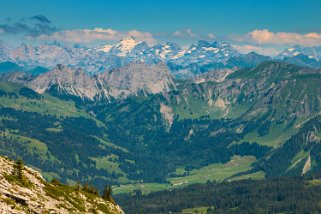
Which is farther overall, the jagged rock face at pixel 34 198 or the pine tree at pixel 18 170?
the pine tree at pixel 18 170

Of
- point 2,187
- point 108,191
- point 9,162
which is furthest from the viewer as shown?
point 108,191

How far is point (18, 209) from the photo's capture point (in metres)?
99.5

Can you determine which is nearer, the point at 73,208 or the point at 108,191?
the point at 73,208

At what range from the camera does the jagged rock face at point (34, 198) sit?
102 m

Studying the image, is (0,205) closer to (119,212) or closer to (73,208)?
(73,208)

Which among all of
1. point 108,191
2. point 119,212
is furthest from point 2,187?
point 108,191

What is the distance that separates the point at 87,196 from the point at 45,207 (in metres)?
53.7

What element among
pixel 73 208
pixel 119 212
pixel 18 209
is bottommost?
pixel 119 212

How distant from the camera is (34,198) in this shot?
374 ft

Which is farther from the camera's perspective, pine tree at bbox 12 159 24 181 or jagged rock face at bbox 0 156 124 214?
pine tree at bbox 12 159 24 181

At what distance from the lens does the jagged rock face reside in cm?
10181

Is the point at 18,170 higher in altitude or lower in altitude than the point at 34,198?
higher

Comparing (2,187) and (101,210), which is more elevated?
(2,187)

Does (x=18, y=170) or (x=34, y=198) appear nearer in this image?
(x=34, y=198)
